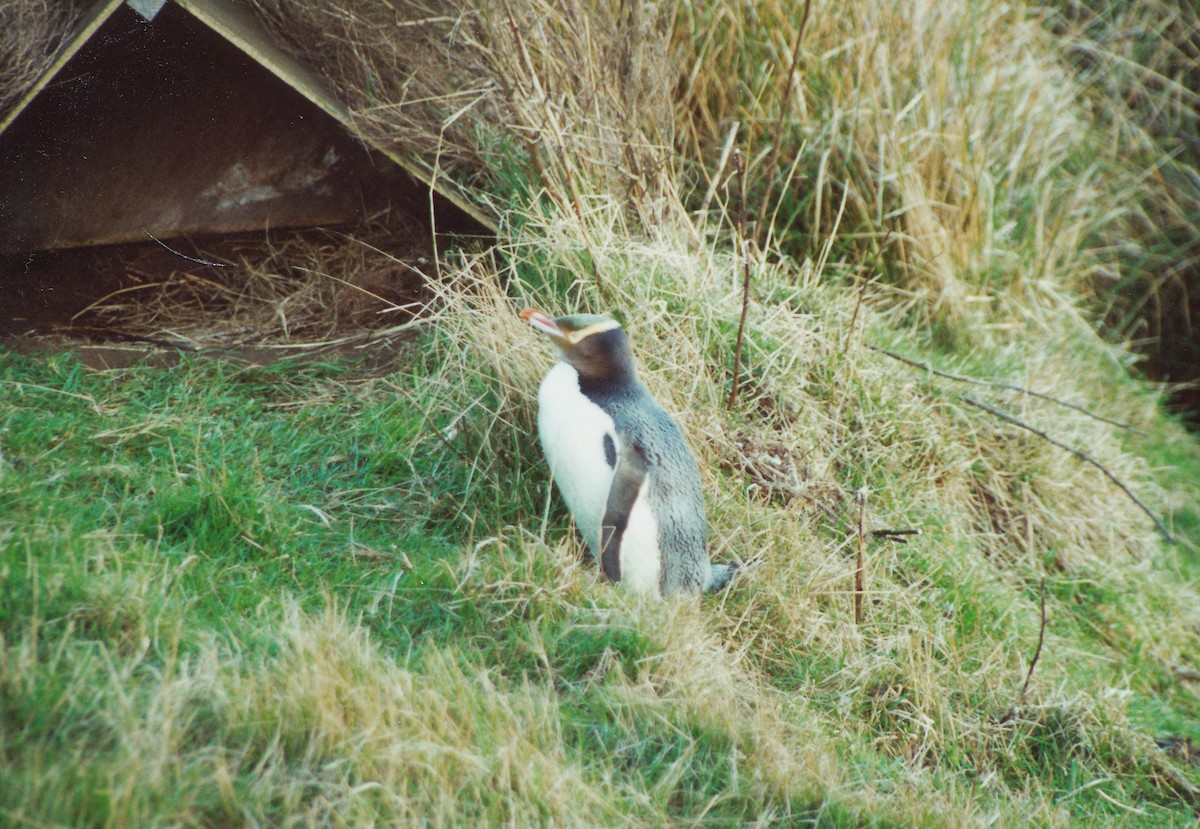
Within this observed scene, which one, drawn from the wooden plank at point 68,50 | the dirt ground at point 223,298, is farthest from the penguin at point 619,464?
the wooden plank at point 68,50

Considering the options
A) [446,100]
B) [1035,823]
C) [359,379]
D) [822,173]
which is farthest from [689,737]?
[822,173]

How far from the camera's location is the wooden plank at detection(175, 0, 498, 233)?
344 cm

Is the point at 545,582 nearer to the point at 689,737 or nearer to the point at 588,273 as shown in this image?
the point at 689,737

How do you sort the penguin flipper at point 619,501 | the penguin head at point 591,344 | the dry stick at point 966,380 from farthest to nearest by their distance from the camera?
the dry stick at point 966,380 < the penguin head at point 591,344 < the penguin flipper at point 619,501

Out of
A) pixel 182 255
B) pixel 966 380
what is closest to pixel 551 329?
pixel 182 255

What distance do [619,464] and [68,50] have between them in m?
2.16

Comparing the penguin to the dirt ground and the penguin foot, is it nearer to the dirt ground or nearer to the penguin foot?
the penguin foot

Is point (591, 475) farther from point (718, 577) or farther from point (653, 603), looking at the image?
point (718, 577)

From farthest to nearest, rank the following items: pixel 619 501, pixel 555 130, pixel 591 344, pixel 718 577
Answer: pixel 555 130 → pixel 718 577 → pixel 591 344 → pixel 619 501

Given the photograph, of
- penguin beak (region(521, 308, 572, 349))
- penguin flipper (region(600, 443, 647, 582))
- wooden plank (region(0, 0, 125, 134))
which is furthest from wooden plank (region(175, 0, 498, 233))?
penguin flipper (region(600, 443, 647, 582))

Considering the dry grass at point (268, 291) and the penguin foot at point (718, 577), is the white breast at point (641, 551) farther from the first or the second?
the dry grass at point (268, 291)

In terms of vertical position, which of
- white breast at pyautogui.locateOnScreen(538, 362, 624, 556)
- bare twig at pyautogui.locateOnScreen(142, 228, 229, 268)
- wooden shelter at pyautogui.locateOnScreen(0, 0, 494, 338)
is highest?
wooden shelter at pyautogui.locateOnScreen(0, 0, 494, 338)

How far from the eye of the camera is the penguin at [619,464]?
2744 millimetres

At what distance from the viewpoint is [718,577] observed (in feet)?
9.85
